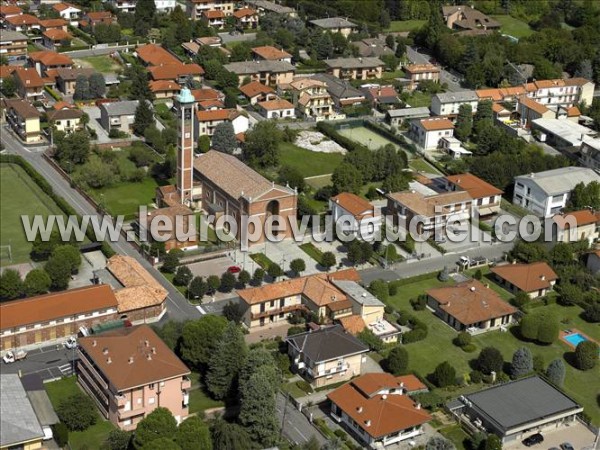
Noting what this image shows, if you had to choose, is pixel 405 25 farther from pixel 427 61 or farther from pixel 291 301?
pixel 291 301

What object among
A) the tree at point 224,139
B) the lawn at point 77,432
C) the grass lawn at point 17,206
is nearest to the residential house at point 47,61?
the grass lawn at point 17,206

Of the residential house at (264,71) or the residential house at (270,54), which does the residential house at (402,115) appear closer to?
the residential house at (264,71)

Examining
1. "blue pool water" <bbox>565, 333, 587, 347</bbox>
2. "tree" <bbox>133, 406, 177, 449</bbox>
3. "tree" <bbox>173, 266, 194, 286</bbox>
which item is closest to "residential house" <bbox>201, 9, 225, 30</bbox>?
"tree" <bbox>173, 266, 194, 286</bbox>

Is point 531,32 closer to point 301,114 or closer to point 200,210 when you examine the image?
point 301,114

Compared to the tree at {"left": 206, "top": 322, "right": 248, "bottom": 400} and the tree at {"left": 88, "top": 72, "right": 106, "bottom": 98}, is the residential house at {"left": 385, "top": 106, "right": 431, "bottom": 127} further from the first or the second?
the tree at {"left": 206, "top": 322, "right": 248, "bottom": 400}

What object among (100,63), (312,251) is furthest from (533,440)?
(100,63)

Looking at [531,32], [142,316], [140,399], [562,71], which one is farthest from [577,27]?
[140,399]
